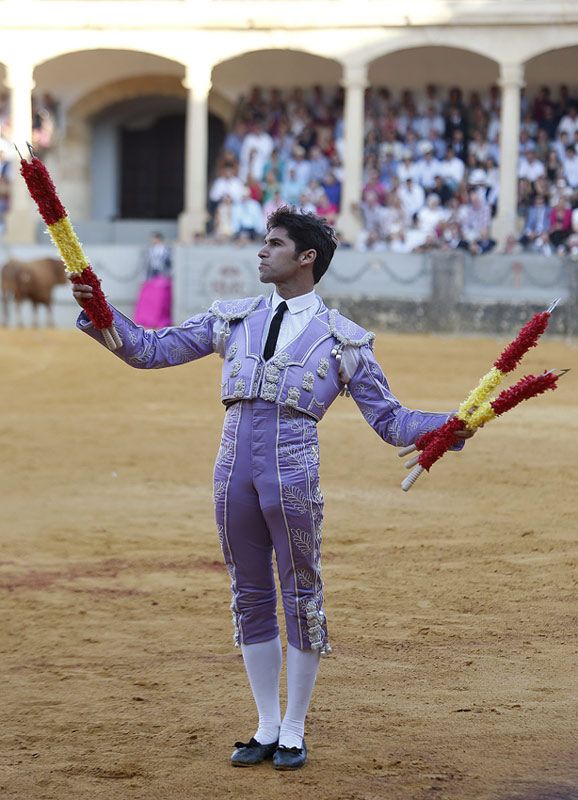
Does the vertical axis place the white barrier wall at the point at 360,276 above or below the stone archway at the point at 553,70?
below

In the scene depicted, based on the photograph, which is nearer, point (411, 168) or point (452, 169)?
point (452, 169)

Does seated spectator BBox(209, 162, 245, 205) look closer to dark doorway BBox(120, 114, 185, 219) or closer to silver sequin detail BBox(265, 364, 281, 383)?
dark doorway BBox(120, 114, 185, 219)

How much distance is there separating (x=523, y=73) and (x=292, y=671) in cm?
2223

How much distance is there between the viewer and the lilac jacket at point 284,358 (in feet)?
15.3

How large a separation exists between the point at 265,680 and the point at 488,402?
4.18 feet

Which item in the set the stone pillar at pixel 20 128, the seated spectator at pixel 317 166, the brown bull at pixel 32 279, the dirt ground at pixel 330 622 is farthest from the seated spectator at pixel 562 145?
the dirt ground at pixel 330 622

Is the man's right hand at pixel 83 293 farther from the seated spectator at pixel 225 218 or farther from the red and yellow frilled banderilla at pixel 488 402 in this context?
Result: the seated spectator at pixel 225 218

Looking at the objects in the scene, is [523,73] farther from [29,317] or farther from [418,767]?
[418,767]

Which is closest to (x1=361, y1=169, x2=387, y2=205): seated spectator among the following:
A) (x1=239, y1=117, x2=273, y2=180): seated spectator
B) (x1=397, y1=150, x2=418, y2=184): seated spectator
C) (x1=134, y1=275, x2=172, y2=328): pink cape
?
(x1=397, y1=150, x2=418, y2=184): seated spectator

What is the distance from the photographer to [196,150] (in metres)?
25.9

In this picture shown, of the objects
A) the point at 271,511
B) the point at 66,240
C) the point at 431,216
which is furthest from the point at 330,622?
the point at 431,216

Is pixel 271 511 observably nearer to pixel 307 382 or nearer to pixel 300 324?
pixel 307 382

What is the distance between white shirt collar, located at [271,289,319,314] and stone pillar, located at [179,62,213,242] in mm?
20536

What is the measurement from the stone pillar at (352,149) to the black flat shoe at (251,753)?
19.8 meters
